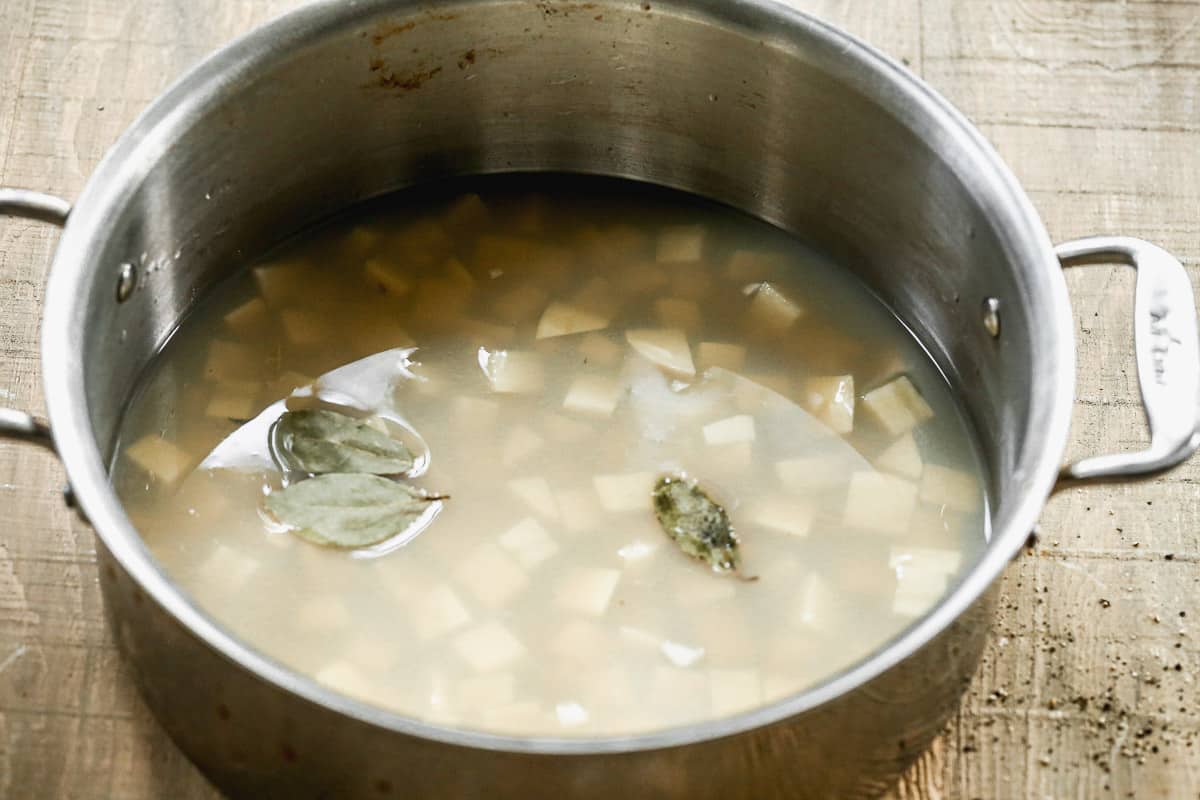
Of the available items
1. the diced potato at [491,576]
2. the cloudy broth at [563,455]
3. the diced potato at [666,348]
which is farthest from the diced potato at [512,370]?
the diced potato at [491,576]

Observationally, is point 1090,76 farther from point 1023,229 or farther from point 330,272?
point 330,272

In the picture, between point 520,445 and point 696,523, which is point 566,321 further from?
point 696,523

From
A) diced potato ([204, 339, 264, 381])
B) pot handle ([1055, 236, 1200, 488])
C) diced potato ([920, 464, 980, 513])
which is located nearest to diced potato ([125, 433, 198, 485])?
diced potato ([204, 339, 264, 381])

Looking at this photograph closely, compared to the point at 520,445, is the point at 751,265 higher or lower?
higher

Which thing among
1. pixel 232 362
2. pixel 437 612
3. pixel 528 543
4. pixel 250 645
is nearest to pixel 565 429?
pixel 528 543

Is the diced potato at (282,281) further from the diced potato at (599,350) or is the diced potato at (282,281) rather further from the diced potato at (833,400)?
the diced potato at (833,400)

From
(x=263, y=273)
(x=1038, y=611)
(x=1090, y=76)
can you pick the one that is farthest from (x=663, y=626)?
(x=1090, y=76)
